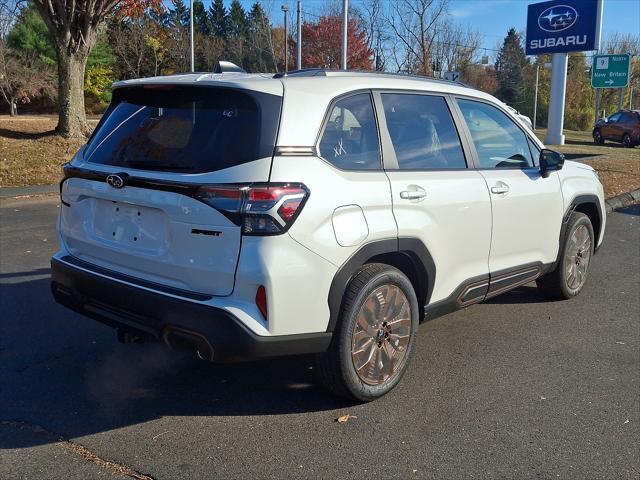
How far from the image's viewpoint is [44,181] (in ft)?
44.4

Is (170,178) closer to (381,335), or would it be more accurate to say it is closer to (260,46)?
(381,335)

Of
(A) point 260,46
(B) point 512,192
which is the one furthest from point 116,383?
(A) point 260,46

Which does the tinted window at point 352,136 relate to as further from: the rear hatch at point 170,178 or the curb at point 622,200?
the curb at point 622,200

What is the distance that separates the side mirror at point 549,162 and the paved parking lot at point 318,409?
1.28 meters

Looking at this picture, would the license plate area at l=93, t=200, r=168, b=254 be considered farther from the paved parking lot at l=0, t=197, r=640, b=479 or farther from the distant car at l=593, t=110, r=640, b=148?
the distant car at l=593, t=110, r=640, b=148

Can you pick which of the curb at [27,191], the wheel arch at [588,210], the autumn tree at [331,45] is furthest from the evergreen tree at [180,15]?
the wheel arch at [588,210]

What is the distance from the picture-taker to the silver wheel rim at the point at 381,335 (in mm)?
3715

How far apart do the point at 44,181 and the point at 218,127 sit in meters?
11.4

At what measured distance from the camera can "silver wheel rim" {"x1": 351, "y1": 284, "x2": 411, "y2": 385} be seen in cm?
371

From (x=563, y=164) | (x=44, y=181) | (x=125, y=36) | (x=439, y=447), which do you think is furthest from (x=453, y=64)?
(x=439, y=447)

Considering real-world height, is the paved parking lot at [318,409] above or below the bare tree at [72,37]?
below

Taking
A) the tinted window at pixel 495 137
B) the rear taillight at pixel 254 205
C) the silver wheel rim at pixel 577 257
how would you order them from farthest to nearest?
the silver wheel rim at pixel 577 257, the tinted window at pixel 495 137, the rear taillight at pixel 254 205

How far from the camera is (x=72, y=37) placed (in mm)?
15508

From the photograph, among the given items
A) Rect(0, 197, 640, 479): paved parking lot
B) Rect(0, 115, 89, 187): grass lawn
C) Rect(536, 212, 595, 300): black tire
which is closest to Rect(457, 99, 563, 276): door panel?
→ Rect(536, 212, 595, 300): black tire
